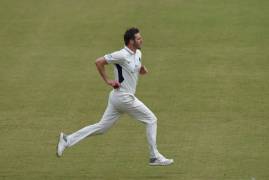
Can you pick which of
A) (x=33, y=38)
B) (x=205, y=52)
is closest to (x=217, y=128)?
(x=205, y=52)

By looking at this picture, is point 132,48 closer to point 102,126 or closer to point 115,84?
point 115,84

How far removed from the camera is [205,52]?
2192 cm

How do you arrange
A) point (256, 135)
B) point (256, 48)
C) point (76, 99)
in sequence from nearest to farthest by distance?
point (256, 135) → point (76, 99) → point (256, 48)

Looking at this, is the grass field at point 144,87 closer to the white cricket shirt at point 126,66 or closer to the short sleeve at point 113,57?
the white cricket shirt at point 126,66

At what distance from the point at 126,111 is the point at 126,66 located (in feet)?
2.67

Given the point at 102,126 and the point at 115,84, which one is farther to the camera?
the point at 102,126

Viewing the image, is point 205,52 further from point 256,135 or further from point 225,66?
point 256,135

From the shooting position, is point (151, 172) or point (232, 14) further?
point (232, 14)

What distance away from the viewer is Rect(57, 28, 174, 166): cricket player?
1434 cm

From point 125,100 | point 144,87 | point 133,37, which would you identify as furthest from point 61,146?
point 144,87

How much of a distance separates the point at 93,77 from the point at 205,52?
312 cm

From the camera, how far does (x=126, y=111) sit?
1473cm

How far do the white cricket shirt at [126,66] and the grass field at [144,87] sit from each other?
153cm

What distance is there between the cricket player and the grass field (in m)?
0.55
